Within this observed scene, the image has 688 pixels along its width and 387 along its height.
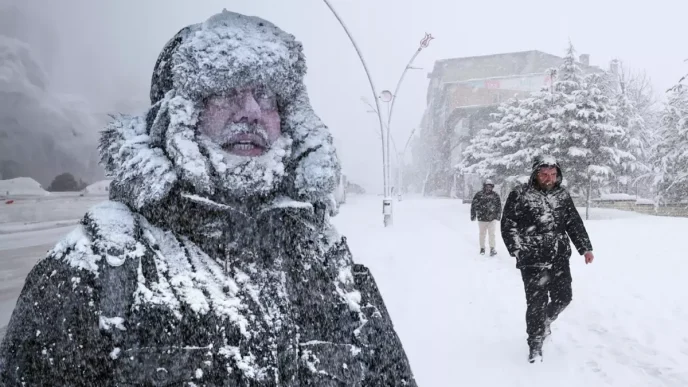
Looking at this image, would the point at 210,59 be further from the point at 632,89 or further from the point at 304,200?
the point at 632,89

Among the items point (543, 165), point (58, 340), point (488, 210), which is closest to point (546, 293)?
point (543, 165)

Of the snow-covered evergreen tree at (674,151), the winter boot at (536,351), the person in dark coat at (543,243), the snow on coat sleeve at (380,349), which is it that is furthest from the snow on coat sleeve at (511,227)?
the snow-covered evergreen tree at (674,151)

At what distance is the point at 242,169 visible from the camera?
120 centimetres

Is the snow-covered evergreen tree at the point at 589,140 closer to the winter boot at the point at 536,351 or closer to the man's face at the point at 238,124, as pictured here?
the winter boot at the point at 536,351

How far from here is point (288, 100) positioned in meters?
1.48

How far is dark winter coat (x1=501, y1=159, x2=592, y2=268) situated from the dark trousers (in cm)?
10

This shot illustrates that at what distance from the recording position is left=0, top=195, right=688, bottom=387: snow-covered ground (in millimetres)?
3529

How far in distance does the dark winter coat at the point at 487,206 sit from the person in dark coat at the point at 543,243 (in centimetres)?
483

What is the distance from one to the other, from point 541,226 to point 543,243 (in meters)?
0.17

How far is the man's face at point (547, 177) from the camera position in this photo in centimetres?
383

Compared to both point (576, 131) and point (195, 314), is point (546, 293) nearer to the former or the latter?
point (195, 314)

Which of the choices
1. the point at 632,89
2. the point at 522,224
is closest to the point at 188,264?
the point at 522,224

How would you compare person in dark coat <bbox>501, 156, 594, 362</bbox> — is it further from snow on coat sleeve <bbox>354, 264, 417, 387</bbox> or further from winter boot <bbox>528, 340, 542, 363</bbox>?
snow on coat sleeve <bbox>354, 264, 417, 387</bbox>

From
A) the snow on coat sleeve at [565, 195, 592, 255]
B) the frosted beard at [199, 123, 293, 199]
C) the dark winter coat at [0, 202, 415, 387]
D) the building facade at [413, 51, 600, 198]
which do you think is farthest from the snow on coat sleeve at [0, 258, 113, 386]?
the building facade at [413, 51, 600, 198]
